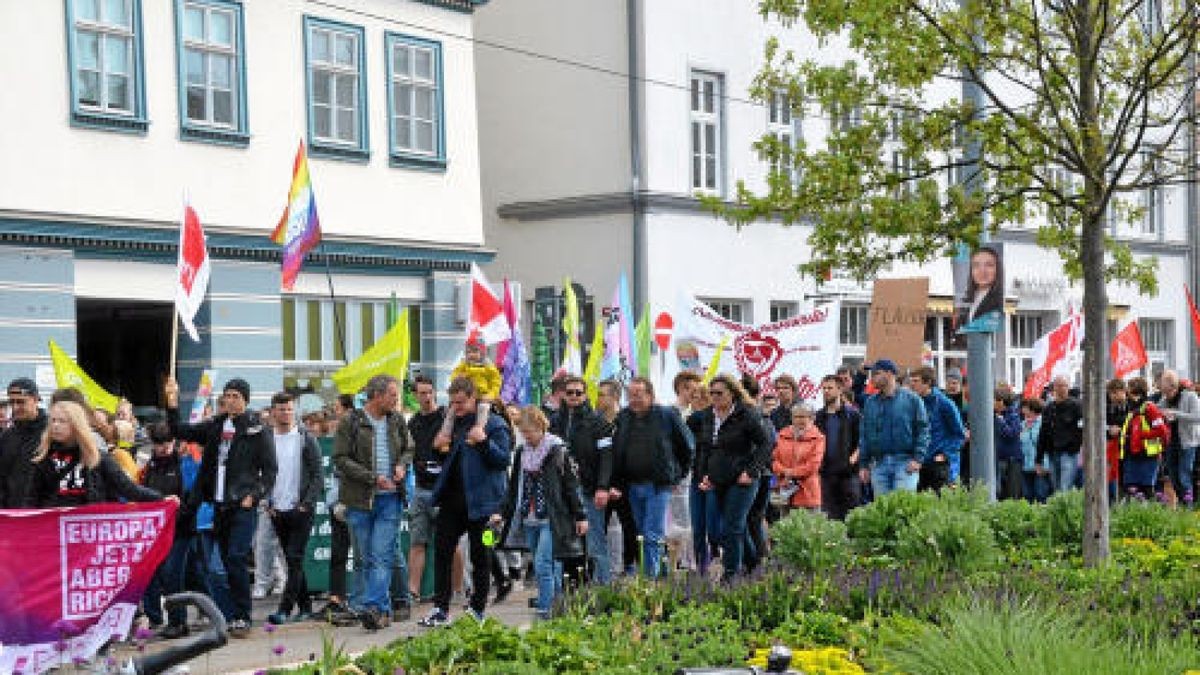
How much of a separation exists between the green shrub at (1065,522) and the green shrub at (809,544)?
219cm

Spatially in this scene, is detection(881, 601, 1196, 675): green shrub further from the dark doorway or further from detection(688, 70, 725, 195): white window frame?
detection(688, 70, 725, 195): white window frame

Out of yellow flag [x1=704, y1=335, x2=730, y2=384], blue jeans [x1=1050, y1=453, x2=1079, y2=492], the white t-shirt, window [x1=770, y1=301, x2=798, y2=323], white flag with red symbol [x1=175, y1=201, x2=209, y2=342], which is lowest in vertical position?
blue jeans [x1=1050, y1=453, x2=1079, y2=492]

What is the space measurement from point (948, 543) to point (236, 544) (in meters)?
5.20

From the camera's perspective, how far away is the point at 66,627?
31.8ft

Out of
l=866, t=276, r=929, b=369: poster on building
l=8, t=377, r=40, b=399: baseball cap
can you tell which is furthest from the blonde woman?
l=866, t=276, r=929, b=369: poster on building

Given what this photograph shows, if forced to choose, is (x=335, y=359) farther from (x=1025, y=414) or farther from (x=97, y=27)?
(x=1025, y=414)

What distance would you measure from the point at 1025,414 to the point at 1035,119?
10709 mm

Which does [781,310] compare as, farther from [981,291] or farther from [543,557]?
[543,557]

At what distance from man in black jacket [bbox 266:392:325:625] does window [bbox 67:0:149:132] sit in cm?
805

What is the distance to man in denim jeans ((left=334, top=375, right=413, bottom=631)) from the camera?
48.8 feet

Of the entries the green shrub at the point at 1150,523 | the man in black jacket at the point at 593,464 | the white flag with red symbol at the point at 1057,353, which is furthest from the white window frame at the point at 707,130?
the green shrub at the point at 1150,523

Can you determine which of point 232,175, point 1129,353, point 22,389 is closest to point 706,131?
point 1129,353

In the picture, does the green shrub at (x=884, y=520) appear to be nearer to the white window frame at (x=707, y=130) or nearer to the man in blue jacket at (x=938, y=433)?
the man in blue jacket at (x=938, y=433)

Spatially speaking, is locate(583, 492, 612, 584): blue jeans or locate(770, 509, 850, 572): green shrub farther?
locate(583, 492, 612, 584): blue jeans
